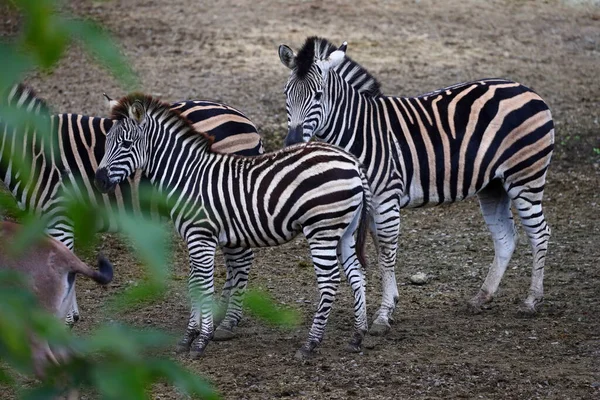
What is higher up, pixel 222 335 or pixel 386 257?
pixel 386 257

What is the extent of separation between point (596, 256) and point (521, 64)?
5831mm

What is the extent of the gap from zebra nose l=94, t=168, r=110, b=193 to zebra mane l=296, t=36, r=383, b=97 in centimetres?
158

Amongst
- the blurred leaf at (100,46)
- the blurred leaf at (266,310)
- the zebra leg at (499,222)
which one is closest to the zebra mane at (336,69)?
the zebra leg at (499,222)

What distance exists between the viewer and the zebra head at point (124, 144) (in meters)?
6.10

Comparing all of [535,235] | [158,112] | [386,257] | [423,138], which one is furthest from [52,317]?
[535,235]

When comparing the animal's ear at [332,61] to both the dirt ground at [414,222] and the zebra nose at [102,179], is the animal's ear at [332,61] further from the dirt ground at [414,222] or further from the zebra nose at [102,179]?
the zebra nose at [102,179]

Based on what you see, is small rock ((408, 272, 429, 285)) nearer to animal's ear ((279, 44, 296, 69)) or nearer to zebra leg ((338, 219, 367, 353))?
zebra leg ((338, 219, 367, 353))

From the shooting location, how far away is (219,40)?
14133 millimetres

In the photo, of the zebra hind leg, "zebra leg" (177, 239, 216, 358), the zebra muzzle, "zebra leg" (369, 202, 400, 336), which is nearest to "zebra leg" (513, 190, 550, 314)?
the zebra hind leg

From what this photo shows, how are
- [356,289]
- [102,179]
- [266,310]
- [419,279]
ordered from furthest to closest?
[419,279], [356,289], [102,179], [266,310]

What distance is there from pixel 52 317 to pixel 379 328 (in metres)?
5.36

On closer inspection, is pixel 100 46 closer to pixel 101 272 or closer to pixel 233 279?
pixel 101 272

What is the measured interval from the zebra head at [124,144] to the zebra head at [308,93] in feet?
3.44

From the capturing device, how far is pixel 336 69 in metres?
6.96
